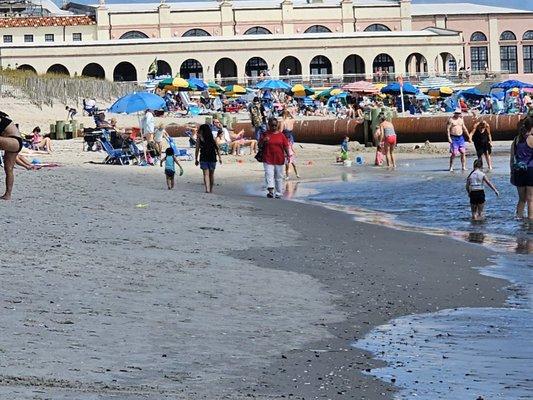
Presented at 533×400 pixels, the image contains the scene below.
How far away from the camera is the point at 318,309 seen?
1101 cm

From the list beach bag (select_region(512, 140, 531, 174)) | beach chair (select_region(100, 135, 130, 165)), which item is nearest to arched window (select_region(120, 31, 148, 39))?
beach chair (select_region(100, 135, 130, 165))

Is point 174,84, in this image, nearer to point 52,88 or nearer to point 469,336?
point 52,88

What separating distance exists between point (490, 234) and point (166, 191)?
7.13m

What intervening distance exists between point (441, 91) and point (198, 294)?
66.9 meters

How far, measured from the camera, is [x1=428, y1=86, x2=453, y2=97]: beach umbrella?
252 feet

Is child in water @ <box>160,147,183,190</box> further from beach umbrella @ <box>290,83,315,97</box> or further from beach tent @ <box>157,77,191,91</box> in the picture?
beach umbrella @ <box>290,83,315,97</box>

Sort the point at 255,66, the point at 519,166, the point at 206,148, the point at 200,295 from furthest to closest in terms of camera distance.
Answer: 1. the point at 255,66
2. the point at 206,148
3. the point at 519,166
4. the point at 200,295

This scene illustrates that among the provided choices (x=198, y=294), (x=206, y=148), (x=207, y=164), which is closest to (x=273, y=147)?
(x=206, y=148)

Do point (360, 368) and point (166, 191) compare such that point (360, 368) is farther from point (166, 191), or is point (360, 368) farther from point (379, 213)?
point (166, 191)

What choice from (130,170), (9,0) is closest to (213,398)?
(130,170)

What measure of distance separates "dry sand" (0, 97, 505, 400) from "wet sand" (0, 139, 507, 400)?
0.06 feet

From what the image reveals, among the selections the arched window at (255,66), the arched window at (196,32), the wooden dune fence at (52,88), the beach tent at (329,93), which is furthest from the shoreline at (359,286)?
the arched window at (196,32)

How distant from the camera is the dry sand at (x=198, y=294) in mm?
8062

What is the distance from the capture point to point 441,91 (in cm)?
7688
